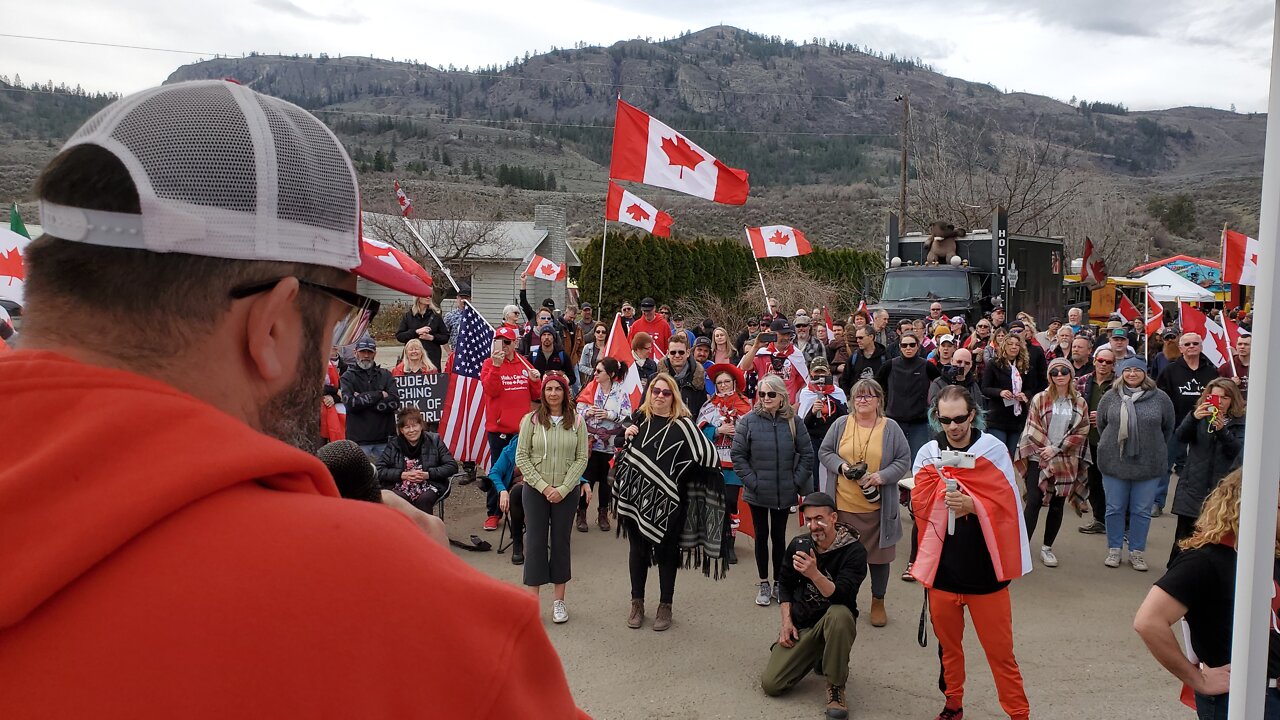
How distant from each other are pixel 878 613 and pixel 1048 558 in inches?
92.6

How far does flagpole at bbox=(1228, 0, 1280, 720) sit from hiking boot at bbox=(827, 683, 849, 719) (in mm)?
3435

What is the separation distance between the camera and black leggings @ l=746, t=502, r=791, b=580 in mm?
6969

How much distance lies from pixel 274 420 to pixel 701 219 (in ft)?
206

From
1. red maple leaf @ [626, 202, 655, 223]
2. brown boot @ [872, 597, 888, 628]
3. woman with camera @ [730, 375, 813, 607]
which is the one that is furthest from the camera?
red maple leaf @ [626, 202, 655, 223]

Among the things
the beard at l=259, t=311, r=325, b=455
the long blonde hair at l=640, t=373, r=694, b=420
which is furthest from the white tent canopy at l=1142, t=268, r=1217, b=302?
the beard at l=259, t=311, r=325, b=455

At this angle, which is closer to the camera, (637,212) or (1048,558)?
(1048,558)

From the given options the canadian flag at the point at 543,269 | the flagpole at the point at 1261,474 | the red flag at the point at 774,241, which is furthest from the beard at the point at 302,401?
the canadian flag at the point at 543,269

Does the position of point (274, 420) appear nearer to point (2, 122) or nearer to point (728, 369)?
point (728, 369)

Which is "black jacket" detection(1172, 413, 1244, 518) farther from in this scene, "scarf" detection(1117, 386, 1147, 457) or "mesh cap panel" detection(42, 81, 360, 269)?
"mesh cap panel" detection(42, 81, 360, 269)

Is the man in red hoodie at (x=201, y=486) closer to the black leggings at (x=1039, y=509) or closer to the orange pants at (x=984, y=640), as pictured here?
the orange pants at (x=984, y=640)

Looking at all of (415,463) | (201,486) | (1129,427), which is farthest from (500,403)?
(201,486)

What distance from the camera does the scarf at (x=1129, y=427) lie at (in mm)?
7547

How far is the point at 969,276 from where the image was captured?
657 inches

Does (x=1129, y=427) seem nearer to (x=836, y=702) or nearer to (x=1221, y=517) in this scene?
(x=836, y=702)
